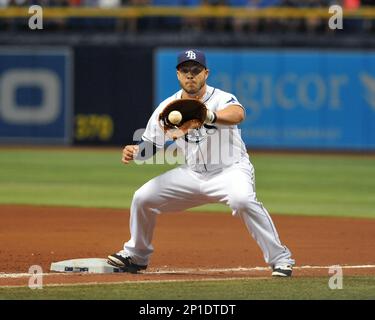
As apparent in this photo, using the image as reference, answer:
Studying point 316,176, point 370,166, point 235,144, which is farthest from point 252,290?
point 370,166

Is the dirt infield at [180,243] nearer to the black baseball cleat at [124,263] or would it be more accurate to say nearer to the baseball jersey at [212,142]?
the black baseball cleat at [124,263]

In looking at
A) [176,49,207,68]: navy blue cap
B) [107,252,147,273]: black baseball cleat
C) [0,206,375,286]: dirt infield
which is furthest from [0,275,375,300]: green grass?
[176,49,207,68]: navy blue cap

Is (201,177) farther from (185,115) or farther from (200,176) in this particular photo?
(185,115)

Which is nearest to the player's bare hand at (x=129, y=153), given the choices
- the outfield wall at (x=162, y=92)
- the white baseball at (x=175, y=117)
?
the white baseball at (x=175, y=117)

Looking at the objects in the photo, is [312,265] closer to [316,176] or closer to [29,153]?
[316,176]

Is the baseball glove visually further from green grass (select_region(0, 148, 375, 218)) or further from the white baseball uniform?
green grass (select_region(0, 148, 375, 218))
